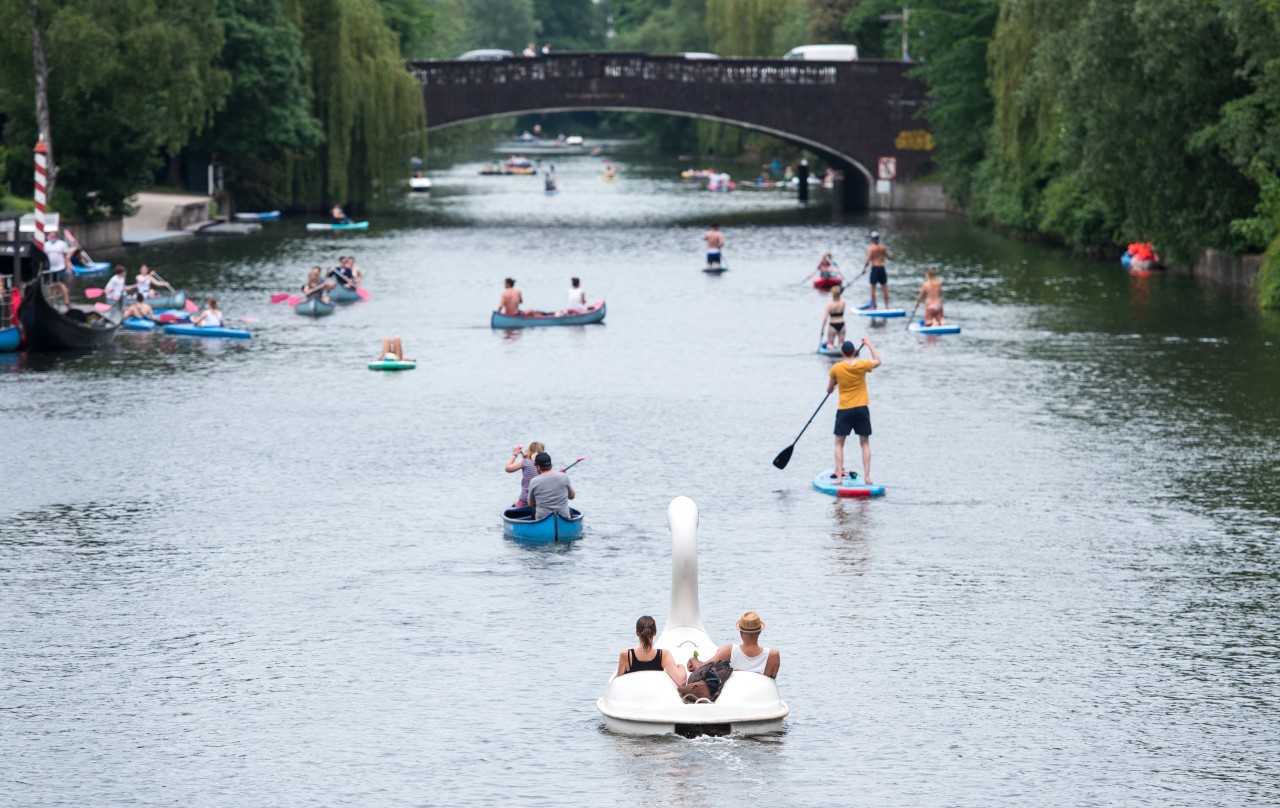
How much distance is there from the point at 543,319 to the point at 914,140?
4996 cm

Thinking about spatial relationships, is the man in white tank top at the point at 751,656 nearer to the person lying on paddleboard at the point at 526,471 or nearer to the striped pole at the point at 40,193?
the person lying on paddleboard at the point at 526,471

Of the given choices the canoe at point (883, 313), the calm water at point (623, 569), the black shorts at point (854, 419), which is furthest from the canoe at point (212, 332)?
the black shorts at point (854, 419)

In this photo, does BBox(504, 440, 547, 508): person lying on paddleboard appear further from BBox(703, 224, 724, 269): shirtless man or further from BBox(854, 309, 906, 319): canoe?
BBox(703, 224, 724, 269): shirtless man

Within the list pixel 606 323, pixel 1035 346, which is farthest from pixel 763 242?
pixel 1035 346

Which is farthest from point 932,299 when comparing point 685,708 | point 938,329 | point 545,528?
point 685,708

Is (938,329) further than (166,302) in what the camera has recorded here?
No

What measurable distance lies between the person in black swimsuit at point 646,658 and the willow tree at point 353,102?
65077mm

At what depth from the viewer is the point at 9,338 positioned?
40906 mm

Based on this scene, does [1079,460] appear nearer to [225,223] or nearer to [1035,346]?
[1035,346]

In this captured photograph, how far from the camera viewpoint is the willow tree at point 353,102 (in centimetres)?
8019

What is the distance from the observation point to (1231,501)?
84.8ft

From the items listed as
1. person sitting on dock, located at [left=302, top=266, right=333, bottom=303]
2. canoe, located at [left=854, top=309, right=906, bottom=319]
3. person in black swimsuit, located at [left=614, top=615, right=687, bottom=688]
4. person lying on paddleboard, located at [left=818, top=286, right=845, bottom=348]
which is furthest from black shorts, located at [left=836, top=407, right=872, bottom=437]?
person sitting on dock, located at [left=302, top=266, right=333, bottom=303]

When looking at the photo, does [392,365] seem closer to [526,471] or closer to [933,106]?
[526,471]

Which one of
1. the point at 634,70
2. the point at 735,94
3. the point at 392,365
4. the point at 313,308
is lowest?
the point at 392,365
